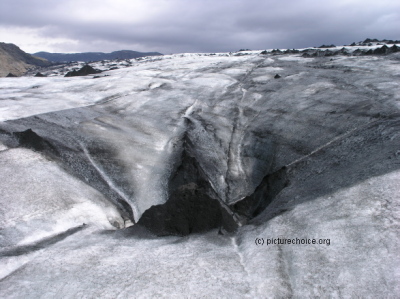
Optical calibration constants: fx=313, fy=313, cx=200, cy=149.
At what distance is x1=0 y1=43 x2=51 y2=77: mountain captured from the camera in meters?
134

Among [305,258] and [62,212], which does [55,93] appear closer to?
[62,212]

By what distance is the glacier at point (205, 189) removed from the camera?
7762mm

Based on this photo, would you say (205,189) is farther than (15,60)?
No

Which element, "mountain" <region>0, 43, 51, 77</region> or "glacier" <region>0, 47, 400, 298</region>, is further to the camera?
"mountain" <region>0, 43, 51, 77</region>

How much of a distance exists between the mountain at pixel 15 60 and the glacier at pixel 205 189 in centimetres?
12973

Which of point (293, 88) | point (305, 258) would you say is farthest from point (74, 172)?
point (293, 88)

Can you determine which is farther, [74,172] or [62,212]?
[74,172]

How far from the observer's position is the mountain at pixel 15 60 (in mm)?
134363

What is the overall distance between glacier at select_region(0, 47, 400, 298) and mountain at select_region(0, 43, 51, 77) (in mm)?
129726

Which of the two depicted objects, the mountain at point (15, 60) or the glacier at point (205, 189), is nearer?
the glacier at point (205, 189)

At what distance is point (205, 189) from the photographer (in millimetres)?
13688

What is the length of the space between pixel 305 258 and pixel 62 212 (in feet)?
28.9

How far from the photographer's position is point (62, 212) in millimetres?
11891

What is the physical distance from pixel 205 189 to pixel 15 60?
17833 centimetres
